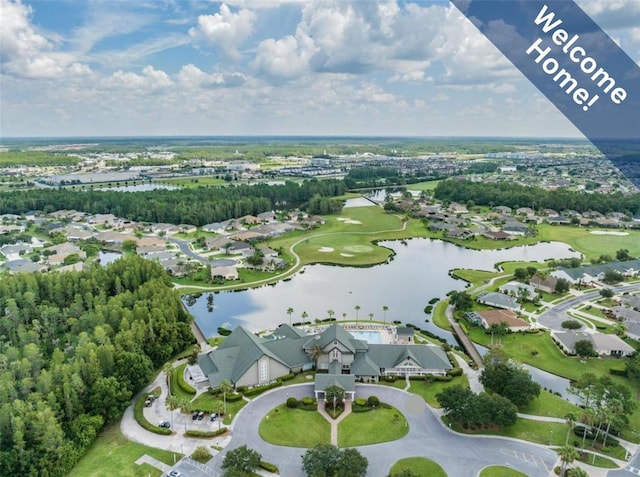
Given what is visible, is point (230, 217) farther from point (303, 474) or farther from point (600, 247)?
point (303, 474)

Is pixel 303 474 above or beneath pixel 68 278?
beneath

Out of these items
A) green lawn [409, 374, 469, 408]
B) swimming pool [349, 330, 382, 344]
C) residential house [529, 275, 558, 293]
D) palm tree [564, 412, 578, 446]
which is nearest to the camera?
palm tree [564, 412, 578, 446]

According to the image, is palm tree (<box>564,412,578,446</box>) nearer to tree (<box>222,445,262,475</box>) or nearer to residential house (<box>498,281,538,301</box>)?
tree (<box>222,445,262,475</box>)

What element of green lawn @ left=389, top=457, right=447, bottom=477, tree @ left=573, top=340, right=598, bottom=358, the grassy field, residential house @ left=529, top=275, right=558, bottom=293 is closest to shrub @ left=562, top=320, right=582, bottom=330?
tree @ left=573, top=340, right=598, bottom=358

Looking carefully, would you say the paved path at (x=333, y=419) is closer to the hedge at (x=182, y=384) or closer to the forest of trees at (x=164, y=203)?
the hedge at (x=182, y=384)

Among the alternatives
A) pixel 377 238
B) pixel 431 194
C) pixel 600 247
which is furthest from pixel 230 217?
pixel 600 247

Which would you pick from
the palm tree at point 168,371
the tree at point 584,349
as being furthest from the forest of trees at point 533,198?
the palm tree at point 168,371
